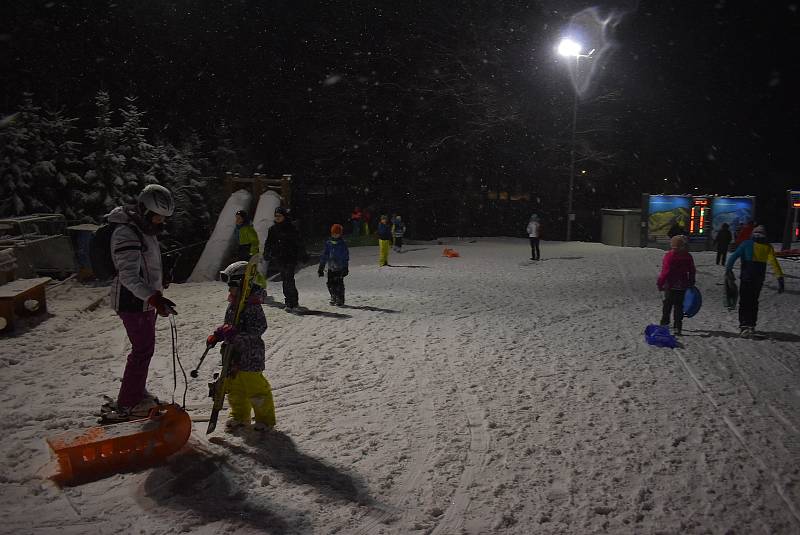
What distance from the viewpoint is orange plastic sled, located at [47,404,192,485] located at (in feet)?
14.4

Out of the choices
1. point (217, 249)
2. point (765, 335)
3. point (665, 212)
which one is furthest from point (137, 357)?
point (665, 212)

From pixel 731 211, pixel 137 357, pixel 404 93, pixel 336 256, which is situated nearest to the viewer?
pixel 137 357

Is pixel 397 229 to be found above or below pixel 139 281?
above

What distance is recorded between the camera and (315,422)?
18.9 feet

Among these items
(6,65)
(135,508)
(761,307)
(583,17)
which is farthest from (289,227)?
(583,17)

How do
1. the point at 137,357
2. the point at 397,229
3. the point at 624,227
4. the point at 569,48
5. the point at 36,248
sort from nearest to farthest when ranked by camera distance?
the point at 137,357, the point at 36,248, the point at 397,229, the point at 624,227, the point at 569,48

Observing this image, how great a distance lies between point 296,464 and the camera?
480cm

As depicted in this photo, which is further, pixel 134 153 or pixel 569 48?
pixel 569 48

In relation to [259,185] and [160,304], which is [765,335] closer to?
[160,304]

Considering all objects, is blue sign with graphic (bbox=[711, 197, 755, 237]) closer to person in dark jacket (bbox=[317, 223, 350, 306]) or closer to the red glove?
person in dark jacket (bbox=[317, 223, 350, 306])

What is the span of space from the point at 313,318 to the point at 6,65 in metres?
27.9

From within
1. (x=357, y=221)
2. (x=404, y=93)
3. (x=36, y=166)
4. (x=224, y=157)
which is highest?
(x=404, y=93)

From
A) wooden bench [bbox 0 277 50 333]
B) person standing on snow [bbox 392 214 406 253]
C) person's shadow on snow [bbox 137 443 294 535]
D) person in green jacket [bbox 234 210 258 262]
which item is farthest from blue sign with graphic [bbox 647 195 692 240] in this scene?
person's shadow on snow [bbox 137 443 294 535]

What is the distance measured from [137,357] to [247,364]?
1.01 meters
